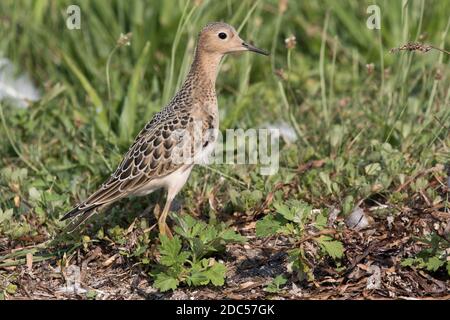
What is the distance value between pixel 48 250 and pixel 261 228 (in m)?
1.55

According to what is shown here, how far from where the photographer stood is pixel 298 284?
520 centimetres

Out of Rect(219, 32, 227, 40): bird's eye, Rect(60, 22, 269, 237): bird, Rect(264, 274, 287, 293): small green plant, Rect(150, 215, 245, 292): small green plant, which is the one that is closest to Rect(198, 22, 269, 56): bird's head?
Rect(219, 32, 227, 40): bird's eye

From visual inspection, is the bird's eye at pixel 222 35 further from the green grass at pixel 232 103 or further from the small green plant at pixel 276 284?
the small green plant at pixel 276 284

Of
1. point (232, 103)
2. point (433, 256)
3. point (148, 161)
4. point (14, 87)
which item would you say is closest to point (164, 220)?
point (148, 161)

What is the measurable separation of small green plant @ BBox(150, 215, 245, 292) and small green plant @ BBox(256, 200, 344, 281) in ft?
0.78

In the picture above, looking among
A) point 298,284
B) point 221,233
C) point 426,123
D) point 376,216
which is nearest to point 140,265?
point 221,233

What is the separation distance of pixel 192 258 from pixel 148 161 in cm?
86

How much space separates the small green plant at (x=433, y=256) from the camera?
4922mm

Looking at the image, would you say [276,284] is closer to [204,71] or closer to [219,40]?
[204,71]

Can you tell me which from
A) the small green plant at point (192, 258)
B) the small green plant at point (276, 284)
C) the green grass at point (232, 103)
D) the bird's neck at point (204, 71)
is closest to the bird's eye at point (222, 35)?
the bird's neck at point (204, 71)

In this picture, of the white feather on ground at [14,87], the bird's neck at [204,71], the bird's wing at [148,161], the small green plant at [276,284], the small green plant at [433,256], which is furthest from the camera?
the white feather on ground at [14,87]

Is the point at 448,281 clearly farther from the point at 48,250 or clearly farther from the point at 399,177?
the point at 48,250

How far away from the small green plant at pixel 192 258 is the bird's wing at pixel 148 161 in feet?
1.87

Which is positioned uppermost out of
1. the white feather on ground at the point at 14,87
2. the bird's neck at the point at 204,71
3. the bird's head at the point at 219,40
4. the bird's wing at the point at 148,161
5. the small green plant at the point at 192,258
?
the bird's head at the point at 219,40
